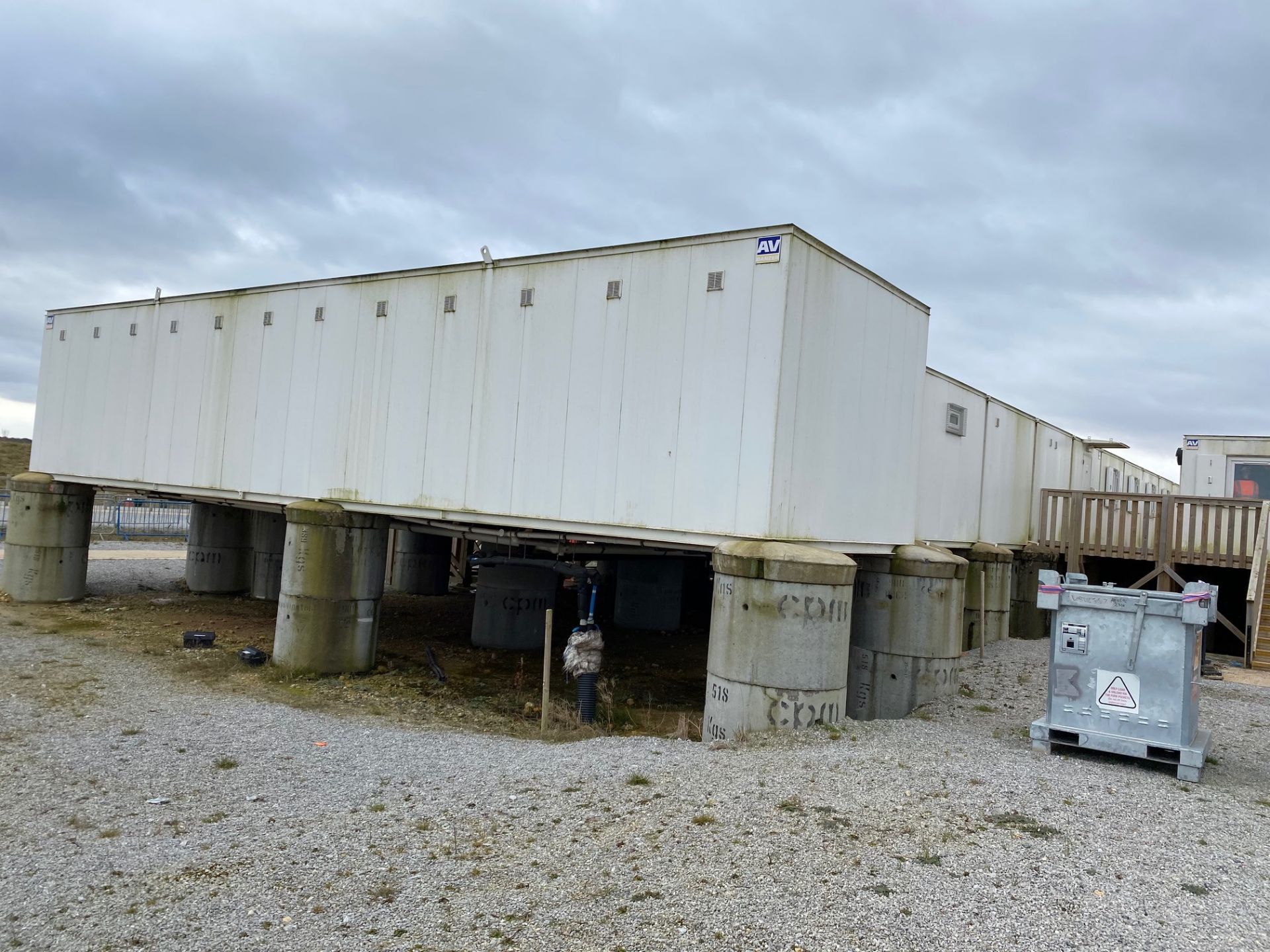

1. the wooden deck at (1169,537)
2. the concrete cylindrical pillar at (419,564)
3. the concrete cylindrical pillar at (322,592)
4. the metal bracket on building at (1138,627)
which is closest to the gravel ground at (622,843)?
the metal bracket on building at (1138,627)

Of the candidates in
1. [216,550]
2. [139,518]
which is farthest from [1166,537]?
[139,518]

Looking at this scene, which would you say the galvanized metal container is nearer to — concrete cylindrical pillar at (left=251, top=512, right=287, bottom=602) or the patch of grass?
the patch of grass

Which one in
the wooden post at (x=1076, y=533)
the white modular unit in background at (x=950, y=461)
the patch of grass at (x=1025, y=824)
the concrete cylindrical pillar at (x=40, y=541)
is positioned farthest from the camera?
the wooden post at (x=1076, y=533)

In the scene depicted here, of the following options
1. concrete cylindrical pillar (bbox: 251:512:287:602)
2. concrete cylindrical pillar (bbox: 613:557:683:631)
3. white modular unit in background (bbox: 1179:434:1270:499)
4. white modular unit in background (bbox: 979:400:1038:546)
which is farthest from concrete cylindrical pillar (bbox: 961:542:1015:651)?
concrete cylindrical pillar (bbox: 251:512:287:602)

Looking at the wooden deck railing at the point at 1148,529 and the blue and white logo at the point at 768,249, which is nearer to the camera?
the blue and white logo at the point at 768,249

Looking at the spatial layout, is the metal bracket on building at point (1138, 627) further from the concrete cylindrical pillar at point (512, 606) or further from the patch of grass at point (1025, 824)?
the concrete cylindrical pillar at point (512, 606)

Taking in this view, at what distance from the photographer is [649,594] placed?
2275cm

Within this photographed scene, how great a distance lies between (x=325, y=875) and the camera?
20.6ft

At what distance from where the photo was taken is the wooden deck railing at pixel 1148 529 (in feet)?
59.7

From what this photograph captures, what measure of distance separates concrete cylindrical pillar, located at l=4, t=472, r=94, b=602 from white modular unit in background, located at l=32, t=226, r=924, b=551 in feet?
16.1

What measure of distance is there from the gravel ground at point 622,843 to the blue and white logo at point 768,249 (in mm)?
5688

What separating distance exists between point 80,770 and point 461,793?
4.06 metres

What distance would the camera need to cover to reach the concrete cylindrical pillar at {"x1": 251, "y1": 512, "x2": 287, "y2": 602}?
23.6 m

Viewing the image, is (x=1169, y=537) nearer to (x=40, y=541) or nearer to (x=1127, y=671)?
(x=1127, y=671)
